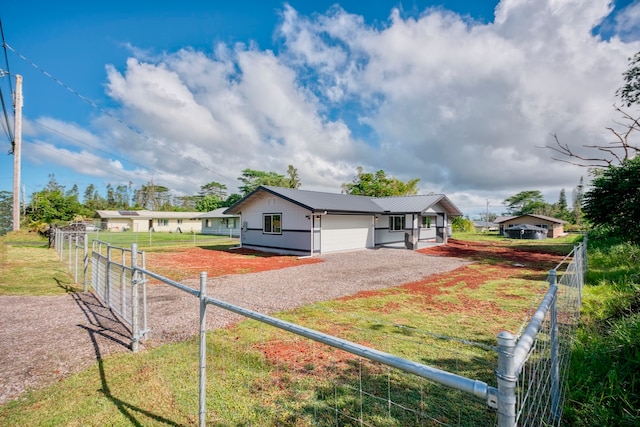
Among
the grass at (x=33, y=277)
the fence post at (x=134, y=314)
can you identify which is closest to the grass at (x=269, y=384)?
the fence post at (x=134, y=314)

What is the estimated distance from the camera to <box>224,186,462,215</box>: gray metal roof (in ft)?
56.1

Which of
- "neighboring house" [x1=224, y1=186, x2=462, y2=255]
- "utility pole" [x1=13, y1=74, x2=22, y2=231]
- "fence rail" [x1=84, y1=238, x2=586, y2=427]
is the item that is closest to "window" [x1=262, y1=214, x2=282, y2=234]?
"neighboring house" [x1=224, y1=186, x2=462, y2=255]

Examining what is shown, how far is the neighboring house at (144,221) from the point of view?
47.0 metres

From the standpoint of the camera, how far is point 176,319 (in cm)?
582

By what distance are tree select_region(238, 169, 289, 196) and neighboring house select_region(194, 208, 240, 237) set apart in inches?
537

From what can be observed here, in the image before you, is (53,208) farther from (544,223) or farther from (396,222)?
(544,223)

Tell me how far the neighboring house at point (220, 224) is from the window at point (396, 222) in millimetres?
19466

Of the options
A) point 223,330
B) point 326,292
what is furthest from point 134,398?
point 326,292

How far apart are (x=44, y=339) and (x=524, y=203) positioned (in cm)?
9645

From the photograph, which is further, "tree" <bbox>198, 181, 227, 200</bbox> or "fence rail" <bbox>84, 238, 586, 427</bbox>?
"tree" <bbox>198, 181, 227, 200</bbox>

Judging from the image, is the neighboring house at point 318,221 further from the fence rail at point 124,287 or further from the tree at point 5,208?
the tree at point 5,208

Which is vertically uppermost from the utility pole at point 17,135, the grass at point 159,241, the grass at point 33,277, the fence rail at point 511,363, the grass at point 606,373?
the utility pole at point 17,135

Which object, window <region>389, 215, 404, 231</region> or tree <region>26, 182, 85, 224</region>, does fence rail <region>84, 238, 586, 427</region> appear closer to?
window <region>389, 215, 404, 231</region>

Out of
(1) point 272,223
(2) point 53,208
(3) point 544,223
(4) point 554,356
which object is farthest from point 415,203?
(2) point 53,208
